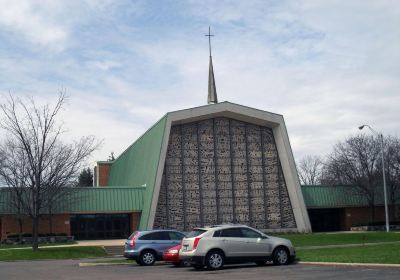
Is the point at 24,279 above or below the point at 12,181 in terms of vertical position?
below

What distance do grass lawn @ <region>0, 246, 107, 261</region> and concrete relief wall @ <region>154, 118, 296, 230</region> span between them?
12176mm

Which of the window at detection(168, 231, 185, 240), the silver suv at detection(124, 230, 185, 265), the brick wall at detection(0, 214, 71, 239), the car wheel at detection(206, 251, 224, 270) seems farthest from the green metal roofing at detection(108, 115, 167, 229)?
the car wheel at detection(206, 251, 224, 270)

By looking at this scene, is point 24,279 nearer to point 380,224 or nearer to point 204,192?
point 204,192

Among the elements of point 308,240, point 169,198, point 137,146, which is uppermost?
point 137,146

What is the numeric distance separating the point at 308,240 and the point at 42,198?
57.7 ft

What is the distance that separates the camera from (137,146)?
57.7 metres

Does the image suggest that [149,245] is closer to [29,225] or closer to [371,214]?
[29,225]

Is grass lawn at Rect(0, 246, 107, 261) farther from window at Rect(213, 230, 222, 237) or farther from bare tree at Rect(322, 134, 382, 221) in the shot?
bare tree at Rect(322, 134, 382, 221)

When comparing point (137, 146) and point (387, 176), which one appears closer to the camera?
point (387, 176)

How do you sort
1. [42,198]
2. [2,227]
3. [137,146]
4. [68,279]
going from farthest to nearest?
[137,146] < [2,227] < [42,198] < [68,279]

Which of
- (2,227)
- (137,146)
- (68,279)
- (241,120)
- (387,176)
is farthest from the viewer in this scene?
(137,146)

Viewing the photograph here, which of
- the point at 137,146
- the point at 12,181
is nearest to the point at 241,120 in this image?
the point at 137,146

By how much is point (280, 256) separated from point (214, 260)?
2.31 m

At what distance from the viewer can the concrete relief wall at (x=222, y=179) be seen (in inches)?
1860
